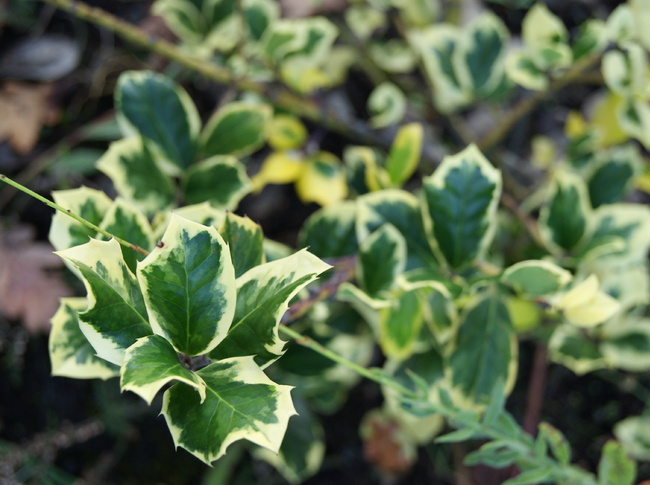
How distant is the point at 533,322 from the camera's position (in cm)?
109

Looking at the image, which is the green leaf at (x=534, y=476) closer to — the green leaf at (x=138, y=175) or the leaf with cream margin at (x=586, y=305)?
the leaf with cream margin at (x=586, y=305)

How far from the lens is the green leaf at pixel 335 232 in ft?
3.03

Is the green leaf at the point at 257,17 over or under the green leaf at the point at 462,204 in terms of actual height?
over

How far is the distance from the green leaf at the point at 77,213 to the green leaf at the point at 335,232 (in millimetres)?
333

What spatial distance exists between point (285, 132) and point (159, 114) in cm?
34

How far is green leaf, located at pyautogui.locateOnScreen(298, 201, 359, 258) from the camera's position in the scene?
92 centimetres

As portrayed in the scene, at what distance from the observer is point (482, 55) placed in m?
1.10

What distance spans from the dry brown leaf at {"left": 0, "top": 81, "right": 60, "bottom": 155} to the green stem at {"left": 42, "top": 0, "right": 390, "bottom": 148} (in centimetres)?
27

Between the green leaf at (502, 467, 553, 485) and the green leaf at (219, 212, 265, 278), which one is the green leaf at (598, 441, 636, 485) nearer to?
the green leaf at (502, 467, 553, 485)

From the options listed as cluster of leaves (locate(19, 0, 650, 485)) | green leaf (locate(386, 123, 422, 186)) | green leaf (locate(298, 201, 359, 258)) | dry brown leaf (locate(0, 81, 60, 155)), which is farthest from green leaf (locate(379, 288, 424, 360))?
dry brown leaf (locate(0, 81, 60, 155))

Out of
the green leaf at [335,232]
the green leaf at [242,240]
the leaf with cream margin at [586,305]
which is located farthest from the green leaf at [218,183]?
the leaf with cream margin at [586,305]

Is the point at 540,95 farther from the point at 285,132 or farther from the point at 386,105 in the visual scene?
the point at 285,132

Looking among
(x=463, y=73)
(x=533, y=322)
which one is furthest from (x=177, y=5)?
(x=533, y=322)

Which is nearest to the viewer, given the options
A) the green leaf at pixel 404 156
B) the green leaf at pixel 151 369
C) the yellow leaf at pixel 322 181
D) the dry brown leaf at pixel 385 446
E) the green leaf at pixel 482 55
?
the green leaf at pixel 151 369
